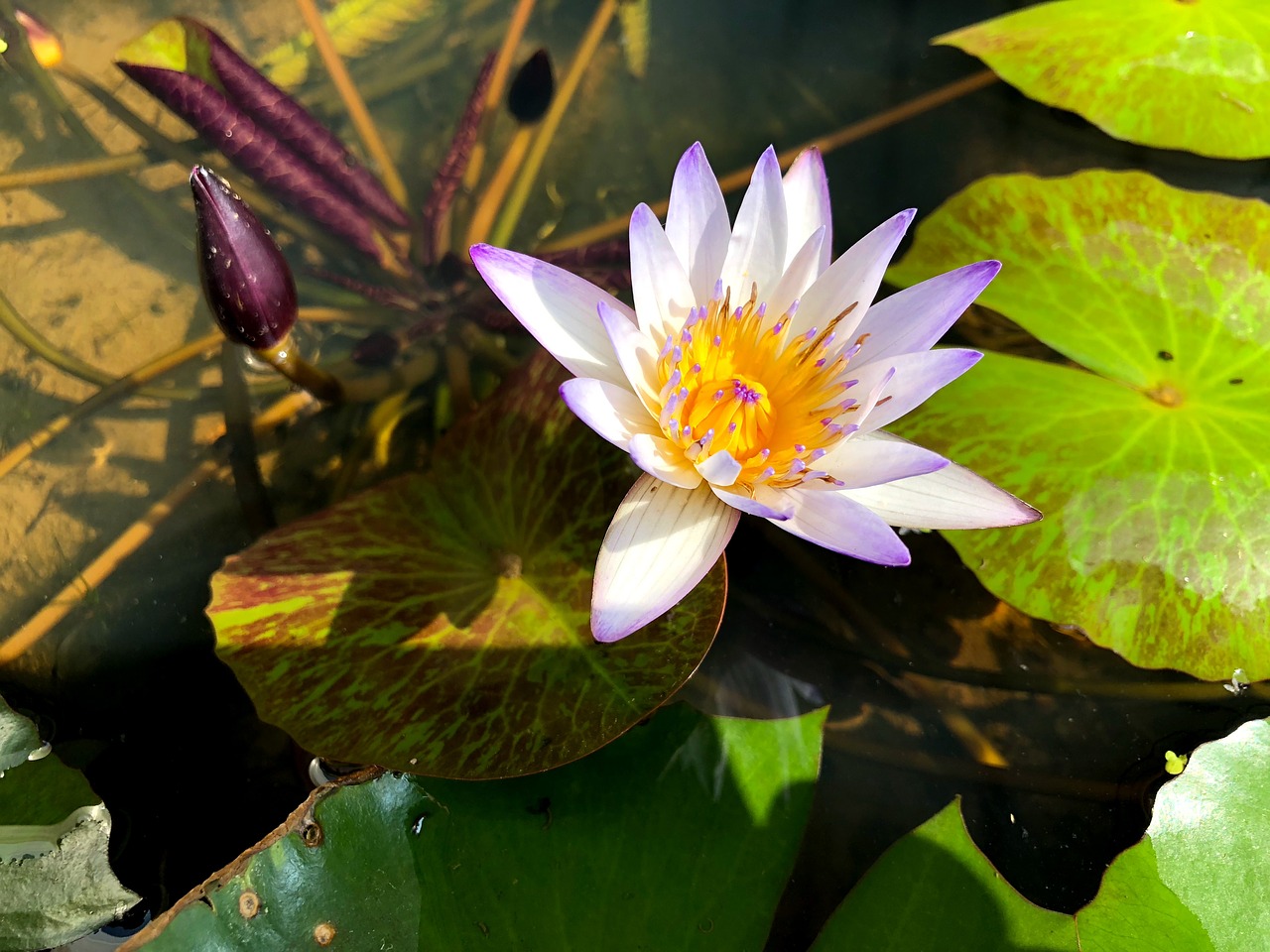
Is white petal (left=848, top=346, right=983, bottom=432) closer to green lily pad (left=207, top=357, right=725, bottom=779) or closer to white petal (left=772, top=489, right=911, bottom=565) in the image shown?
white petal (left=772, top=489, right=911, bottom=565)

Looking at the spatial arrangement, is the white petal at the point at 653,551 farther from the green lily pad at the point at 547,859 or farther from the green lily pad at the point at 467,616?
the green lily pad at the point at 547,859

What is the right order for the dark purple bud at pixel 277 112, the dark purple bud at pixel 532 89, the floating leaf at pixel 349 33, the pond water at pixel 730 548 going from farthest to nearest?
the floating leaf at pixel 349 33
the dark purple bud at pixel 532 89
the dark purple bud at pixel 277 112
the pond water at pixel 730 548

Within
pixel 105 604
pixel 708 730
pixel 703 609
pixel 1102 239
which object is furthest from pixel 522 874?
pixel 1102 239

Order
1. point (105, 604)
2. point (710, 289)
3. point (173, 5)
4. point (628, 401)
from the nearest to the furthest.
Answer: point (628, 401) < point (710, 289) < point (105, 604) < point (173, 5)

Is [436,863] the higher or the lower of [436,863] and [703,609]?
the lower

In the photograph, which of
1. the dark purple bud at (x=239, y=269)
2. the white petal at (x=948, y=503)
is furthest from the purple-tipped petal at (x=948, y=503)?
the dark purple bud at (x=239, y=269)

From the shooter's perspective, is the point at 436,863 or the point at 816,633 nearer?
the point at 436,863

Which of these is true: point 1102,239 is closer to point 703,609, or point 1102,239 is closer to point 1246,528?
point 1246,528
